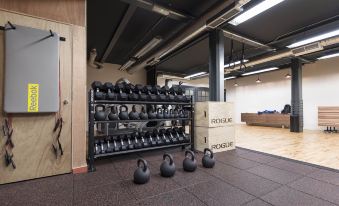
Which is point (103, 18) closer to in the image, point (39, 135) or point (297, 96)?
point (39, 135)

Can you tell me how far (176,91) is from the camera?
13.1 feet

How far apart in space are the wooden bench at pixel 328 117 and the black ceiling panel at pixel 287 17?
4.38 meters

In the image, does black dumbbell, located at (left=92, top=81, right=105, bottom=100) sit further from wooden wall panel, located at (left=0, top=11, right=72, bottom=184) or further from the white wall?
the white wall

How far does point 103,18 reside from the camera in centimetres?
427

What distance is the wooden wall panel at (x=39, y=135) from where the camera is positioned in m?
2.28

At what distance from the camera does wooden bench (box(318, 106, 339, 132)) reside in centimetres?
693

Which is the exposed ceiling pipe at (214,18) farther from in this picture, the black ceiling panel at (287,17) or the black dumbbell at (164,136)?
the black dumbbell at (164,136)

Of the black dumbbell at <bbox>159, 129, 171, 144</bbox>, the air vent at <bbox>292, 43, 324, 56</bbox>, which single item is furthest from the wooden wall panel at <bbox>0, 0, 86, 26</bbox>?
the air vent at <bbox>292, 43, 324, 56</bbox>

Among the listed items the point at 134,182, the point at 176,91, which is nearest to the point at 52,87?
the point at 134,182

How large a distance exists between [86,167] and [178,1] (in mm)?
3525

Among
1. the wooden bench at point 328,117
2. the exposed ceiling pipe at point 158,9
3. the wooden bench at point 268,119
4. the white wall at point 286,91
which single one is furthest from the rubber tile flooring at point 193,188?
the white wall at point 286,91

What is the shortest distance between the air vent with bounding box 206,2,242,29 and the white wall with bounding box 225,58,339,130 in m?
6.98

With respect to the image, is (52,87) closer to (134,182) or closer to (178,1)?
(134,182)

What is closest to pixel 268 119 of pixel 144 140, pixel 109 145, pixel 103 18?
pixel 144 140
